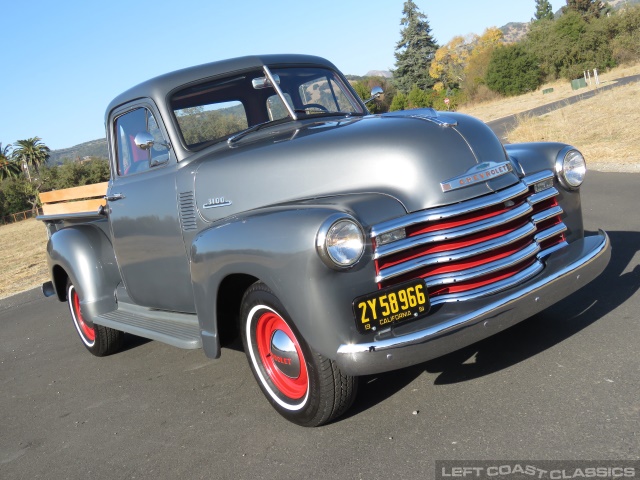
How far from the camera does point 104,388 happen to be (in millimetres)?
5078

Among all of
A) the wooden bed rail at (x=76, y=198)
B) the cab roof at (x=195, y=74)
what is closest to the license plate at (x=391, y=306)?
the cab roof at (x=195, y=74)

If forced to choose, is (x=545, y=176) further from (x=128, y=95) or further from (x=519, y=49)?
(x=519, y=49)

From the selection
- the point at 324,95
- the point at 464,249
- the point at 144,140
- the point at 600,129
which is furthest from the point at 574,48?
the point at 464,249

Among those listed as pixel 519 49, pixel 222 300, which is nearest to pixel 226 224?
pixel 222 300

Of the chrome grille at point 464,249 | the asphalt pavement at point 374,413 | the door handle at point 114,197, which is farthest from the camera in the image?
the door handle at point 114,197

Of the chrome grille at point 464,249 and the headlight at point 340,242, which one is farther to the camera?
the chrome grille at point 464,249

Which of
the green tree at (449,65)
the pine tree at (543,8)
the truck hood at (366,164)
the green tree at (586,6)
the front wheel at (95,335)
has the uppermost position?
the pine tree at (543,8)

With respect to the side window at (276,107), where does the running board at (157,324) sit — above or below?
below

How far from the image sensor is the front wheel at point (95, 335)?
5.87m

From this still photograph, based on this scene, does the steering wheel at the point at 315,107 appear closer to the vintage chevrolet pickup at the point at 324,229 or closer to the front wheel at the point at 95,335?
the vintage chevrolet pickup at the point at 324,229

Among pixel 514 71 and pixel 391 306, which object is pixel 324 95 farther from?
pixel 514 71

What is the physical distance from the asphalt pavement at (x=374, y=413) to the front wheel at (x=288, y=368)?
0.13 m

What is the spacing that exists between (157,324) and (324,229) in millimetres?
2145

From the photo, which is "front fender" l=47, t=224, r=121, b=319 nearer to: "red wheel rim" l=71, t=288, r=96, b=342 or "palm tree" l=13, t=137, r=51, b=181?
"red wheel rim" l=71, t=288, r=96, b=342
